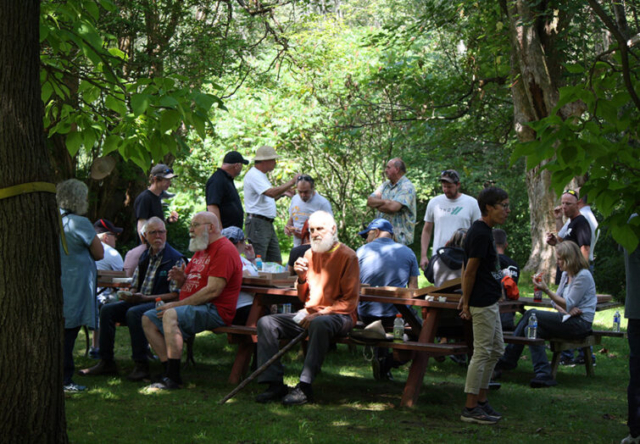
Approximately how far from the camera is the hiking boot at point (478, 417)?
573 cm

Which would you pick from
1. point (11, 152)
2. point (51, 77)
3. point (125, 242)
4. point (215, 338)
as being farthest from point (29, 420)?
point (125, 242)

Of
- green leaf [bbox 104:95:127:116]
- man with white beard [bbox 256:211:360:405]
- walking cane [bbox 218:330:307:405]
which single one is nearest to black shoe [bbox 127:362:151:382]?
walking cane [bbox 218:330:307:405]

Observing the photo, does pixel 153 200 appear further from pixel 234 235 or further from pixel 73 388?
pixel 73 388

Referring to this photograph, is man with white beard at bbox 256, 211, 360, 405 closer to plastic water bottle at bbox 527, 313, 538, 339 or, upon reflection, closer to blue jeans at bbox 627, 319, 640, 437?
plastic water bottle at bbox 527, 313, 538, 339

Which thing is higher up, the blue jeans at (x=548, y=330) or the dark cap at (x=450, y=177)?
the dark cap at (x=450, y=177)

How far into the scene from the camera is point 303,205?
9.96 meters

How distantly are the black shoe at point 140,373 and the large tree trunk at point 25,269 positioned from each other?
9.29ft

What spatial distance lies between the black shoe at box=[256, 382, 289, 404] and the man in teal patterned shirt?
3.24m

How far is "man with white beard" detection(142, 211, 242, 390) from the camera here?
267 inches

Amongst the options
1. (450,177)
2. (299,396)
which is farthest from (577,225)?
(299,396)

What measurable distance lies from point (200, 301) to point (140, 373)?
0.94 meters

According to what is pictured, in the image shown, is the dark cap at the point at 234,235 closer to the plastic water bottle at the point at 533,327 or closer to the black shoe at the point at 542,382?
the plastic water bottle at the point at 533,327

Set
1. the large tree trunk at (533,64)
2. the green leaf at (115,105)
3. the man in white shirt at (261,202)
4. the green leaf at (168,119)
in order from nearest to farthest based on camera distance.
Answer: the green leaf at (168,119) → the green leaf at (115,105) → the man in white shirt at (261,202) → the large tree trunk at (533,64)

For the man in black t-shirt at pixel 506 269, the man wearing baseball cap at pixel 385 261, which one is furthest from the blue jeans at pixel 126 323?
the man in black t-shirt at pixel 506 269
